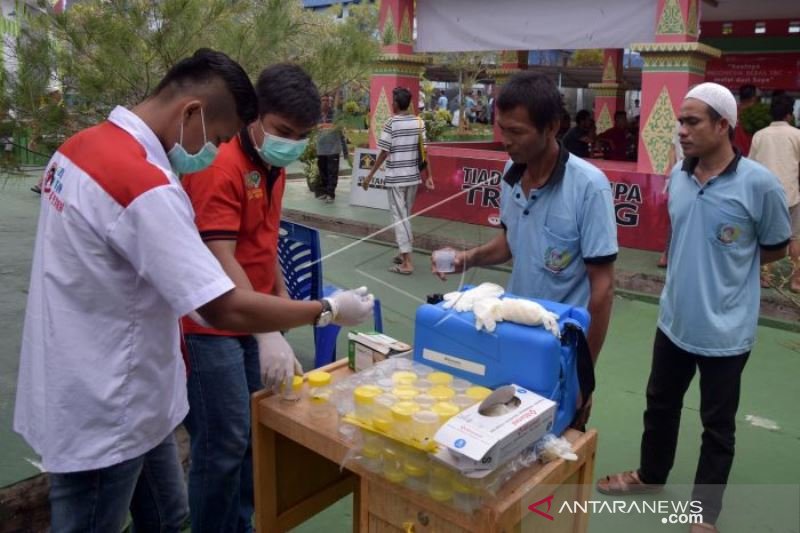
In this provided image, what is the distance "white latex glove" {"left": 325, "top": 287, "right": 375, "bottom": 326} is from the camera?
190 centimetres

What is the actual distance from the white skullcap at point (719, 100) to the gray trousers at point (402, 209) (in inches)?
154

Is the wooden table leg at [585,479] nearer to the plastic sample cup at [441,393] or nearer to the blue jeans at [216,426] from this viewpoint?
the plastic sample cup at [441,393]

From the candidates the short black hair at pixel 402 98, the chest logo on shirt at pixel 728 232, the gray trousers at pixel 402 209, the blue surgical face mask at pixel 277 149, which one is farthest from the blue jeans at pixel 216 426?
the short black hair at pixel 402 98

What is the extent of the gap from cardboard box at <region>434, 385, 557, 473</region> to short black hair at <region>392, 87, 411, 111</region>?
508 cm

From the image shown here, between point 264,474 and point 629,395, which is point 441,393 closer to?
point 264,474

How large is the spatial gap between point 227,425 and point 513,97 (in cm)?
128

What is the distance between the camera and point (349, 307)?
193 centimetres

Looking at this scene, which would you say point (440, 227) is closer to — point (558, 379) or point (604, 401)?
point (604, 401)

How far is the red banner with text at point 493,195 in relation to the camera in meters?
6.90

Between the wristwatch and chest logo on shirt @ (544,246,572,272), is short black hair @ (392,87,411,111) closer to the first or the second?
Result: chest logo on shirt @ (544,246,572,272)

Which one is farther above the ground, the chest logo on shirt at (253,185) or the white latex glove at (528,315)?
the chest logo on shirt at (253,185)

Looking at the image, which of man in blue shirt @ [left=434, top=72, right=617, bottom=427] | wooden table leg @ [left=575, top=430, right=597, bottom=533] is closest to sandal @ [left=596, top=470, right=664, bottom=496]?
man in blue shirt @ [left=434, top=72, right=617, bottom=427]
